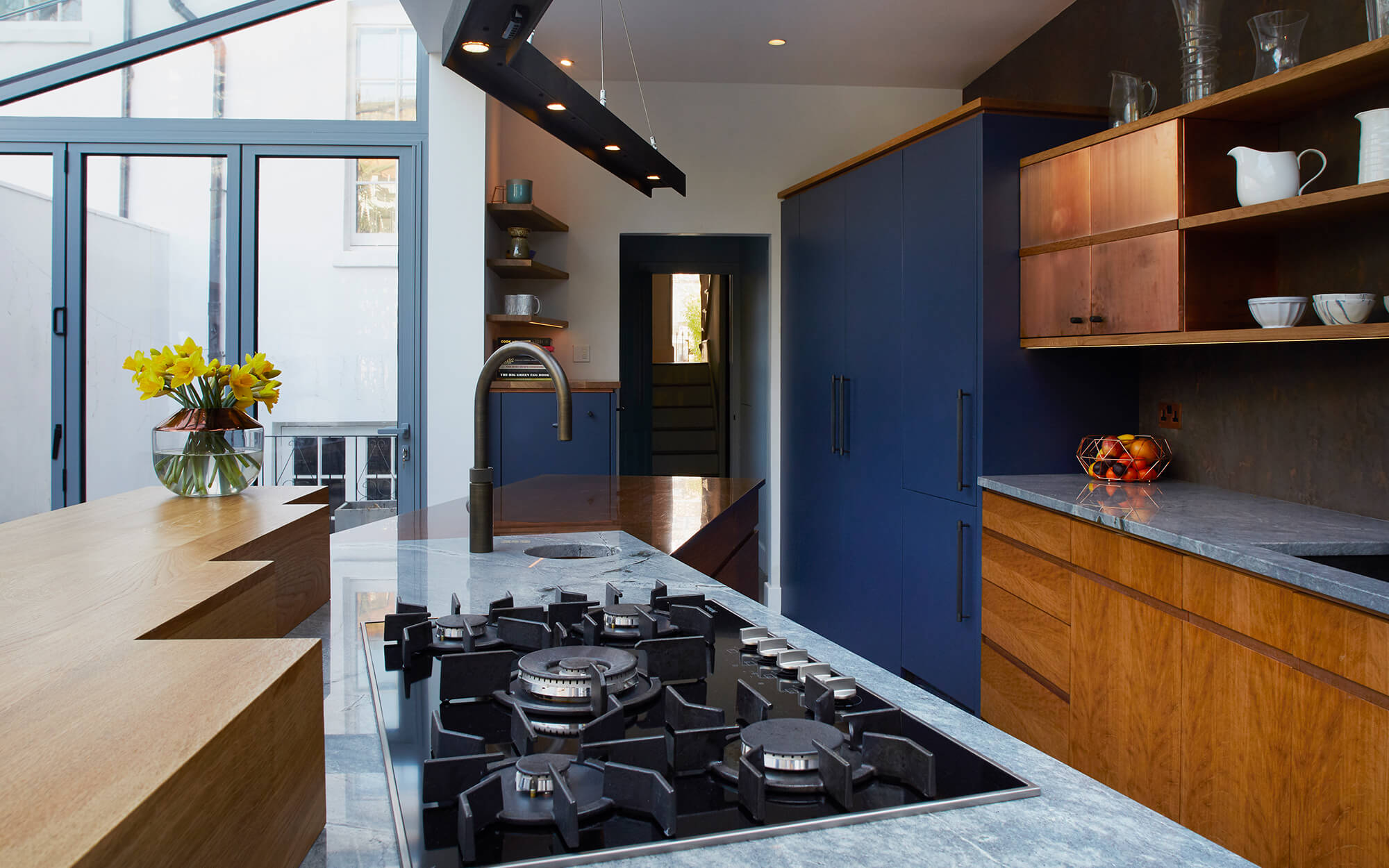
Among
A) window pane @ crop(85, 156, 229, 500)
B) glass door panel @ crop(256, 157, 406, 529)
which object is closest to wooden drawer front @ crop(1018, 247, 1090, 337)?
glass door panel @ crop(256, 157, 406, 529)

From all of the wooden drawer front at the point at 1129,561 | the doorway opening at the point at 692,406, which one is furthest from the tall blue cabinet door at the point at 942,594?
the doorway opening at the point at 692,406

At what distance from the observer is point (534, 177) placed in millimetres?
5137

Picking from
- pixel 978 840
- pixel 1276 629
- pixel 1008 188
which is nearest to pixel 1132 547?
pixel 1276 629

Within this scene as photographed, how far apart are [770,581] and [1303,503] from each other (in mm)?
3095

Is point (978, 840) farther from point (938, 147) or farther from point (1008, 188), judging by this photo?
point (938, 147)

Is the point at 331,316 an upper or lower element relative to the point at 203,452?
upper

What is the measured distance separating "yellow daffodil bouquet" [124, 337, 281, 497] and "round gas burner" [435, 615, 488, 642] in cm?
60

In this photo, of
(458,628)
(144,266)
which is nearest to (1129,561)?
(458,628)

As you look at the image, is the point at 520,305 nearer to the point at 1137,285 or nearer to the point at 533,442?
the point at 533,442

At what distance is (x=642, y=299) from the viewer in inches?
244

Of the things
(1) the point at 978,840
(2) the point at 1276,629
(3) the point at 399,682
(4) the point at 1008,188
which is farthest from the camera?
(4) the point at 1008,188

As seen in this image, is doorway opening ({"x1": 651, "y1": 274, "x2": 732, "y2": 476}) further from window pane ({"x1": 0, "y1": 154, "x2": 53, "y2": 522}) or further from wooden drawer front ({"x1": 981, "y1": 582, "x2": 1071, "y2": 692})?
wooden drawer front ({"x1": 981, "y1": 582, "x2": 1071, "y2": 692})

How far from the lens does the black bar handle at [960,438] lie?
334 cm

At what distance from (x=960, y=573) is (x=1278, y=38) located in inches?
76.5
